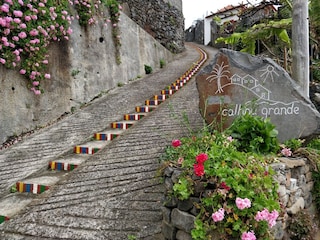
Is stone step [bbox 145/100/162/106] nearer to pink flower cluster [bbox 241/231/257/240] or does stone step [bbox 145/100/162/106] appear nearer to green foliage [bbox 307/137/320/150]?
green foliage [bbox 307/137/320/150]

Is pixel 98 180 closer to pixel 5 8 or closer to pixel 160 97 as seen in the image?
pixel 5 8

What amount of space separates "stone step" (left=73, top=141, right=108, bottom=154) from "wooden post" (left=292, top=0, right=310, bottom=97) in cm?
336

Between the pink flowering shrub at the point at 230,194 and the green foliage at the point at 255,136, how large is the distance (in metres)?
0.60

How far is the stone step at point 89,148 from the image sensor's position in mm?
4789

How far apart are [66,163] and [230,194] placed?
2.96 m

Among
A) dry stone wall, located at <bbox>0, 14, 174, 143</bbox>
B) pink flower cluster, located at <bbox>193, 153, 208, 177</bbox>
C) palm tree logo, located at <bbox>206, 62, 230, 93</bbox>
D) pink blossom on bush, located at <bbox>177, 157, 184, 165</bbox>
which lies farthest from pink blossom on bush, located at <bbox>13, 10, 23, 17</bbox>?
pink flower cluster, located at <bbox>193, 153, 208, 177</bbox>

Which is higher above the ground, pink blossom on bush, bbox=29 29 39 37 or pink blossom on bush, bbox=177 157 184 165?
pink blossom on bush, bbox=29 29 39 37

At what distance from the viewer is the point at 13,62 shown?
17.5ft

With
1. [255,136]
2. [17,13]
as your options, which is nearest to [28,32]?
[17,13]

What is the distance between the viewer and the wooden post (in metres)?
3.99

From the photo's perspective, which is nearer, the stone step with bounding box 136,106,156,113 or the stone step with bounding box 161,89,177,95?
the stone step with bounding box 136,106,156,113

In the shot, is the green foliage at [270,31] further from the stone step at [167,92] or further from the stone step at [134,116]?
the stone step at [134,116]

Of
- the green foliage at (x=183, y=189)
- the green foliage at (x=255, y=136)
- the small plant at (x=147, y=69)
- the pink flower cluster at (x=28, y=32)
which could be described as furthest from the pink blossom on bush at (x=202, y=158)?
the small plant at (x=147, y=69)

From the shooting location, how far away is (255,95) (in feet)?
12.5
